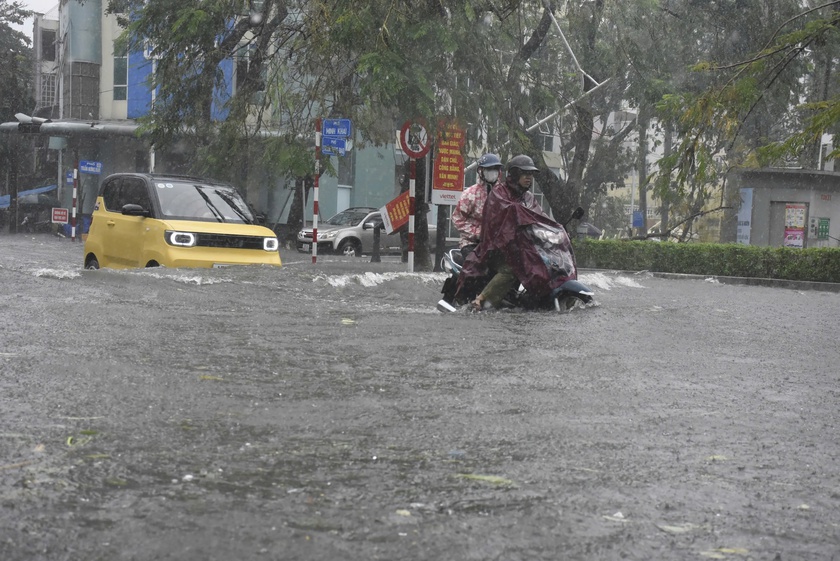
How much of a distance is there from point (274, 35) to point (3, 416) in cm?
1721

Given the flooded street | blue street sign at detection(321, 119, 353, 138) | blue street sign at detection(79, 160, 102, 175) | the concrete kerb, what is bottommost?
the concrete kerb

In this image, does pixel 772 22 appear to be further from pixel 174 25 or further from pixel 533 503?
pixel 533 503

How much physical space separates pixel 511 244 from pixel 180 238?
4.06 m

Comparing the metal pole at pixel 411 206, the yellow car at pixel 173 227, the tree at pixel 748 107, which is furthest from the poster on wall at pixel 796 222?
the yellow car at pixel 173 227

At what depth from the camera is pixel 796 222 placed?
35.0 m

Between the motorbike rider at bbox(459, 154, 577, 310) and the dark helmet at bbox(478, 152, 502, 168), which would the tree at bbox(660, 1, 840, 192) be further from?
the motorbike rider at bbox(459, 154, 577, 310)

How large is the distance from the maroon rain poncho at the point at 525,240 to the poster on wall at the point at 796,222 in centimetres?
2559

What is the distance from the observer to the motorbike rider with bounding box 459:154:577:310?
36.1 ft

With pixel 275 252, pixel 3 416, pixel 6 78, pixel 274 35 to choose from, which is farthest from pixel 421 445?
pixel 6 78

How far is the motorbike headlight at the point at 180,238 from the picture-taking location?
1288cm

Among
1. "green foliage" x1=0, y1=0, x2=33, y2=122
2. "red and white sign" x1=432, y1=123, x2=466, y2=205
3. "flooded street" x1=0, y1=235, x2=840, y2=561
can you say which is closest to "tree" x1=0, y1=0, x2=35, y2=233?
"green foliage" x1=0, y1=0, x2=33, y2=122

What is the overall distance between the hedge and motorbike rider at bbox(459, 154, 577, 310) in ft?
48.7

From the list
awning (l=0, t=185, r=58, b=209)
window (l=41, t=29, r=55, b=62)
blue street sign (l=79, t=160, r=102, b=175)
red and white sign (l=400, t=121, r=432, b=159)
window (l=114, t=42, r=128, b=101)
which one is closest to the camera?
red and white sign (l=400, t=121, r=432, b=159)

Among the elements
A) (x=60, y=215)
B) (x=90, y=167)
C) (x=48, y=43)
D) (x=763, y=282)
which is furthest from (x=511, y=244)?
(x=48, y=43)
